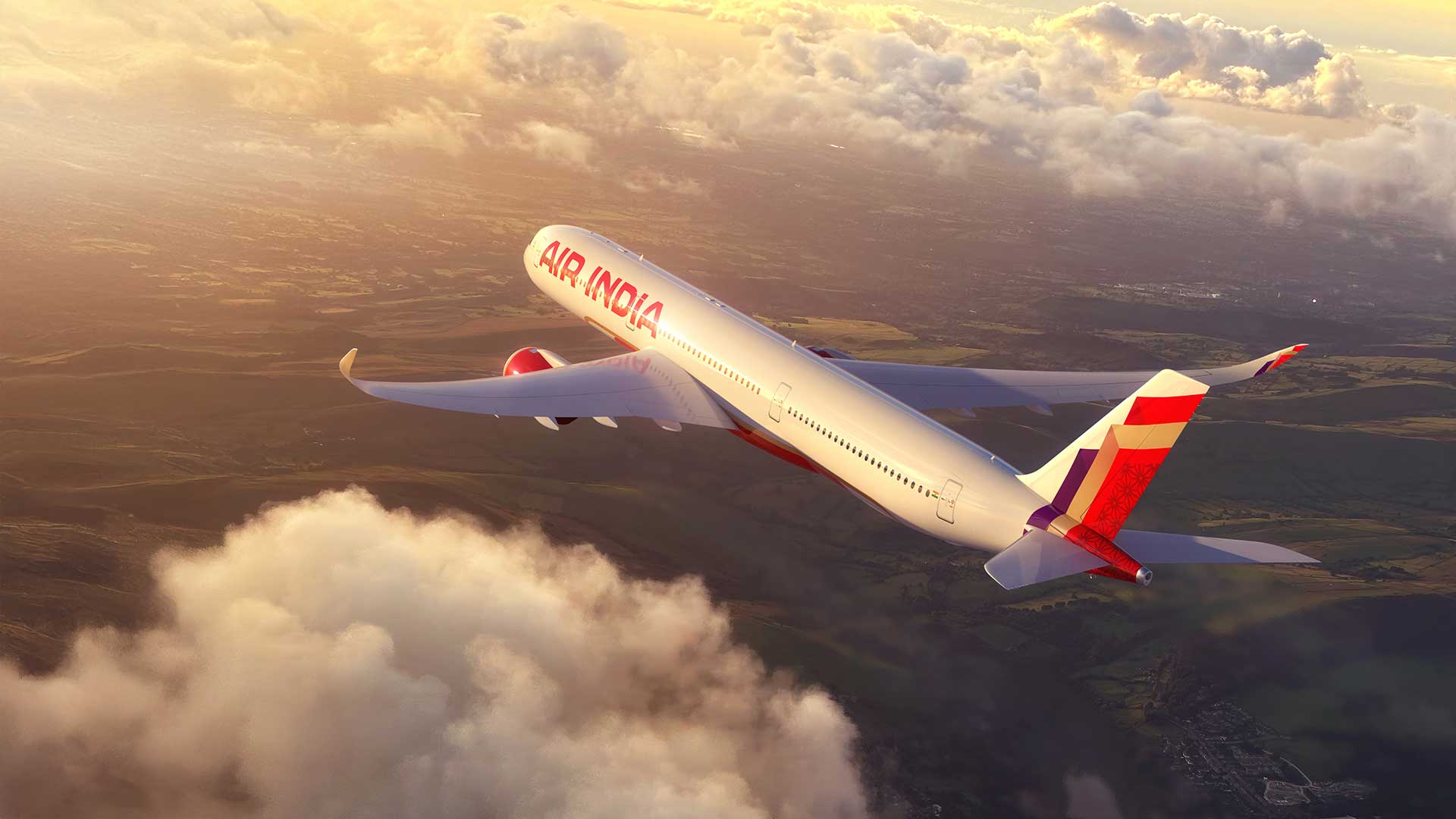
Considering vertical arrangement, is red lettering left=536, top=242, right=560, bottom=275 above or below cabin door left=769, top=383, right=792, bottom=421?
above

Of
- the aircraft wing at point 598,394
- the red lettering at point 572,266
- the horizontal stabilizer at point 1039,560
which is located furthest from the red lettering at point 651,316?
the horizontal stabilizer at point 1039,560

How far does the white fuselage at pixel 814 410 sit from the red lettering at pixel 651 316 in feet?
0.21

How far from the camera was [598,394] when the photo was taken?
48125mm

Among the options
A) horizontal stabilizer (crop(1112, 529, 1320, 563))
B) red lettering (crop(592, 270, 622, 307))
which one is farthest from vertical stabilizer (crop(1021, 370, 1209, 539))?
red lettering (crop(592, 270, 622, 307))

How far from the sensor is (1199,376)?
45500 mm

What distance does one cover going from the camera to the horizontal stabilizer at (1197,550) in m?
30.1

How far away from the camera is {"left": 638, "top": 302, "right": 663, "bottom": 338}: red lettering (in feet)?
→ 174

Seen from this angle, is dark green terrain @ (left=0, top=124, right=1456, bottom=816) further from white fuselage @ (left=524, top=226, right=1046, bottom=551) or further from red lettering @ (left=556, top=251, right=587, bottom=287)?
white fuselage @ (left=524, top=226, right=1046, bottom=551)

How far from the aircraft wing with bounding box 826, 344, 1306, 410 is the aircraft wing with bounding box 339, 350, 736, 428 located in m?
7.29

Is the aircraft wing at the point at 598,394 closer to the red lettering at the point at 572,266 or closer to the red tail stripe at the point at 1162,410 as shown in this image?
the red lettering at the point at 572,266

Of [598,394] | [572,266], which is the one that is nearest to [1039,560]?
[598,394]

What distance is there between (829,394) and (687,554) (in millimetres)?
56996

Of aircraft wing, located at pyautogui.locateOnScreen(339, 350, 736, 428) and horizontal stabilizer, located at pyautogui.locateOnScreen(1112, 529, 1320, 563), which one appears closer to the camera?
horizontal stabilizer, located at pyautogui.locateOnScreen(1112, 529, 1320, 563)

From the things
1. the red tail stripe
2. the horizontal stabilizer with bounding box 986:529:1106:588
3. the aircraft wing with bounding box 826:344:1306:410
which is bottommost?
the horizontal stabilizer with bounding box 986:529:1106:588
